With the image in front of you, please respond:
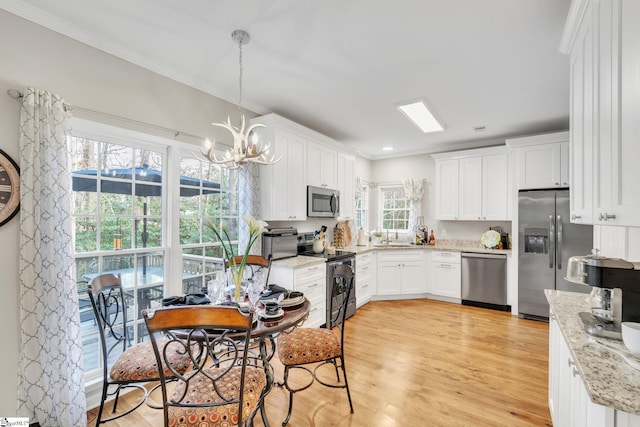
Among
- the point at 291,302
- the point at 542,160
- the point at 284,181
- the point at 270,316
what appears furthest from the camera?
the point at 542,160

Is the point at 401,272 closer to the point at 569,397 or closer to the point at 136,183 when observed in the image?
the point at 569,397

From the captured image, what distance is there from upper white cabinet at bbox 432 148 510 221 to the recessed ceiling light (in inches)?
40.6

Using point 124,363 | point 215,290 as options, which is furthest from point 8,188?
point 215,290

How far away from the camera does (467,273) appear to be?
4656 mm

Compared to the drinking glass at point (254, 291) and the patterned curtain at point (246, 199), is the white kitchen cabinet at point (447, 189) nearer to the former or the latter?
the patterned curtain at point (246, 199)

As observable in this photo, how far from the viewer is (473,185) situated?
16.2 ft

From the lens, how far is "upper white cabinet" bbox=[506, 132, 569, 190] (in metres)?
3.98

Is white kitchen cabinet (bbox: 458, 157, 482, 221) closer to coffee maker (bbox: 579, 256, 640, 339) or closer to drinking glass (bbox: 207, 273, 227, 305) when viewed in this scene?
coffee maker (bbox: 579, 256, 640, 339)

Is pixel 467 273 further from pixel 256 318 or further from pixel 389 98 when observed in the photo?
pixel 256 318

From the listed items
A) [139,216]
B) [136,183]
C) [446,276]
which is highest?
[136,183]

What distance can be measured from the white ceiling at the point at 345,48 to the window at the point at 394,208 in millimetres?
2464

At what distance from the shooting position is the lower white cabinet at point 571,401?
94 cm

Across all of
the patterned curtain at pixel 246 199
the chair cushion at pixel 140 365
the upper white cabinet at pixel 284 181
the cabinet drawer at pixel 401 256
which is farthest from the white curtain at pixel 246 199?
the cabinet drawer at pixel 401 256

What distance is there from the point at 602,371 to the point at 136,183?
3186 millimetres
